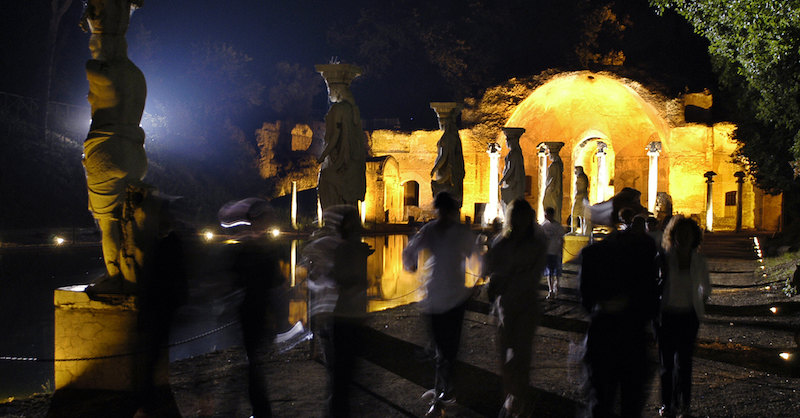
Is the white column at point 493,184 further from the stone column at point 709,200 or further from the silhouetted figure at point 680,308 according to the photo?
the silhouetted figure at point 680,308

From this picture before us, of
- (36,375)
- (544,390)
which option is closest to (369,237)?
(36,375)

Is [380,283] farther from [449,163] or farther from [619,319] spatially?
[619,319]

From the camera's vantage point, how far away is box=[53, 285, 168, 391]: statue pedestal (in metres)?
4.90

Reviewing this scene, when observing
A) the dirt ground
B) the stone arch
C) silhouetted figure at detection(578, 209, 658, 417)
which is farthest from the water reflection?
the stone arch

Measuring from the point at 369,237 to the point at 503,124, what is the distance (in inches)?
372

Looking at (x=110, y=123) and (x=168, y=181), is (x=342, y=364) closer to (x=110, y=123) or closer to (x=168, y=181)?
(x=110, y=123)

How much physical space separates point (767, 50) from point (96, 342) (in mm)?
11655

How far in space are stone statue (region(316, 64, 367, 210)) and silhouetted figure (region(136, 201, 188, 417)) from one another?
A: 9.94 feet

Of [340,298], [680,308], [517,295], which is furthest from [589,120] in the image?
[340,298]

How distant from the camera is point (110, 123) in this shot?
5.13m

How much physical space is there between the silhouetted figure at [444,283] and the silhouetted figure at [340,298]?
75cm

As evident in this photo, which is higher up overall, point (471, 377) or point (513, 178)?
point (513, 178)

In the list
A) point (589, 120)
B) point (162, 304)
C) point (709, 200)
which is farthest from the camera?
point (589, 120)

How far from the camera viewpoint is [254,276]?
4.24 m
